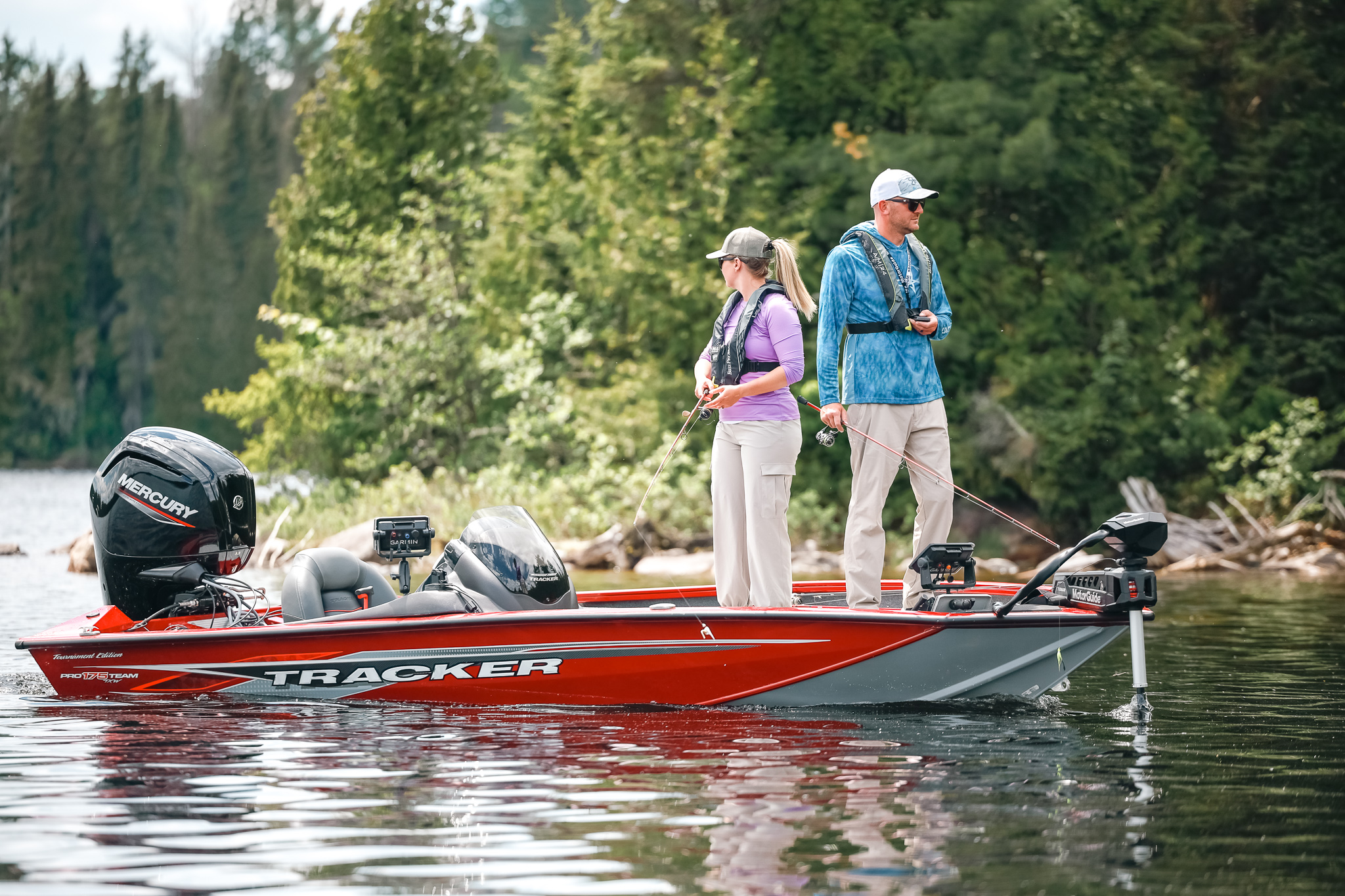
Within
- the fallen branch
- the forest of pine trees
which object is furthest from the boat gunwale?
the forest of pine trees

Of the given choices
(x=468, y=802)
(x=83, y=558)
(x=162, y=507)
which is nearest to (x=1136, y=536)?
(x=468, y=802)

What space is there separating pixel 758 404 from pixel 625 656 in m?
1.23

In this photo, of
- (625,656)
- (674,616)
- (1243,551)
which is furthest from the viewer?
(1243,551)

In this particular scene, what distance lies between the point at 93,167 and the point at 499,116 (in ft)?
50.1

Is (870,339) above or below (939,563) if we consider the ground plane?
above

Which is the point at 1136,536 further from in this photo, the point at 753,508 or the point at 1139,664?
the point at 753,508

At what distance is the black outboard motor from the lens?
728cm

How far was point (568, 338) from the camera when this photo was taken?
21938 mm

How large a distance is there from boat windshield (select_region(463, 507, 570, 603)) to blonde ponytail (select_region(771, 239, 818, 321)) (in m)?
1.53

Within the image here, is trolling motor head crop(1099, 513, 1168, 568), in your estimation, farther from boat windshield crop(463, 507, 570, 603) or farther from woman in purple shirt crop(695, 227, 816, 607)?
A: boat windshield crop(463, 507, 570, 603)

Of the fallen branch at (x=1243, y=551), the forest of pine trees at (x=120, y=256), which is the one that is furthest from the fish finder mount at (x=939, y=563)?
the forest of pine trees at (x=120, y=256)

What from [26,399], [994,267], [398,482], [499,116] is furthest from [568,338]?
[26,399]

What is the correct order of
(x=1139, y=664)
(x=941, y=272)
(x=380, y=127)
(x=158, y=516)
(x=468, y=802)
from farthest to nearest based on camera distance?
(x=380, y=127) → (x=941, y=272) → (x=158, y=516) → (x=1139, y=664) → (x=468, y=802)

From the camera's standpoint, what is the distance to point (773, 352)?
6.79 m
